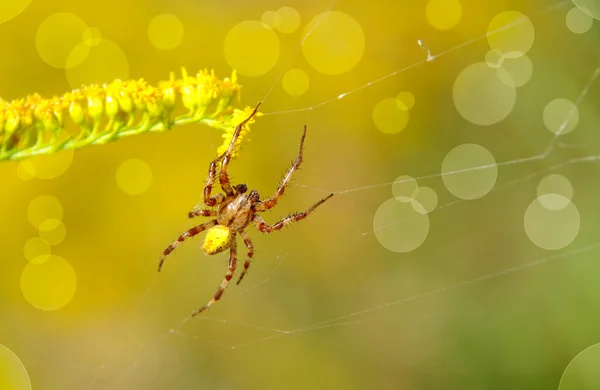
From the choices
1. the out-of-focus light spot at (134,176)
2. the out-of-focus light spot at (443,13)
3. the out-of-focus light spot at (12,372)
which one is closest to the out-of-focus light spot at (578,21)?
the out-of-focus light spot at (443,13)

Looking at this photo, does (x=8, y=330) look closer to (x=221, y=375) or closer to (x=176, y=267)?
(x=176, y=267)

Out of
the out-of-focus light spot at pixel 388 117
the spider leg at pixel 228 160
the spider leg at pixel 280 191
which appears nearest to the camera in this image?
the spider leg at pixel 228 160

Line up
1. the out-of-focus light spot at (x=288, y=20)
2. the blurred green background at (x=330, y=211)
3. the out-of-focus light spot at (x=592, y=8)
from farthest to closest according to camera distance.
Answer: the out-of-focus light spot at (x=288, y=20), the blurred green background at (x=330, y=211), the out-of-focus light spot at (x=592, y=8)

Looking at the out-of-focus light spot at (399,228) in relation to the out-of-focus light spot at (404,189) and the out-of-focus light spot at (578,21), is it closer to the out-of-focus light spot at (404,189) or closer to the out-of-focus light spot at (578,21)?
the out-of-focus light spot at (404,189)

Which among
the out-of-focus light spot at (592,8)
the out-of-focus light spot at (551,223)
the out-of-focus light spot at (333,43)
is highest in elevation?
the out-of-focus light spot at (333,43)

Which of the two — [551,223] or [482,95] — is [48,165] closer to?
[482,95]

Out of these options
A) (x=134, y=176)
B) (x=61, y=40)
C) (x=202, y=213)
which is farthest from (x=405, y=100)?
(x=61, y=40)

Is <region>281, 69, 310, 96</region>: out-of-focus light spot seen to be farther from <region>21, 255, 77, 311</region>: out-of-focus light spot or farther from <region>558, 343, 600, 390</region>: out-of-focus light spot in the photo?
<region>558, 343, 600, 390</region>: out-of-focus light spot

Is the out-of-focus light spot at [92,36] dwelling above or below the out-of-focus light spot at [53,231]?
above
